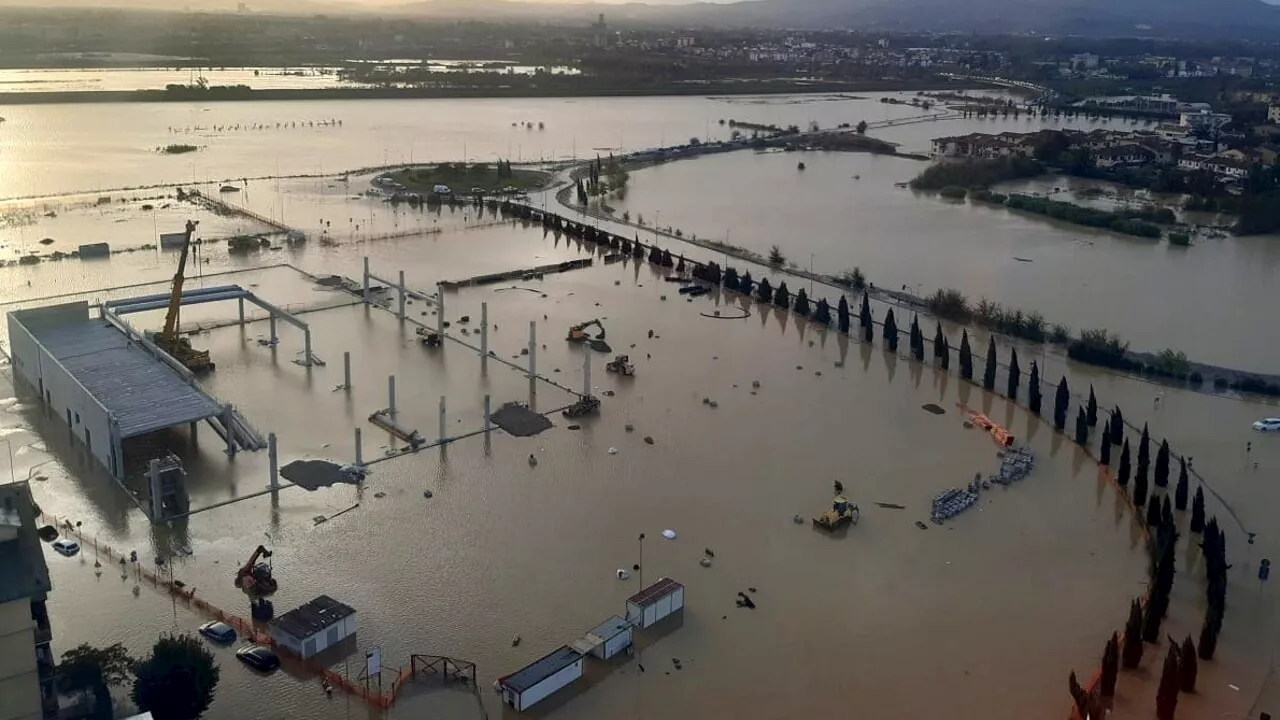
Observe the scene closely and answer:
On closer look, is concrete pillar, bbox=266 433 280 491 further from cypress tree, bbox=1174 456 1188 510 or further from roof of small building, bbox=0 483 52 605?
cypress tree, bbox=1174 456 1188 510

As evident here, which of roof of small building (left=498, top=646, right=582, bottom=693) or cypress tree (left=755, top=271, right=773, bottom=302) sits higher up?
cypress tree (left=755, top=271, right=773, bottom=302)

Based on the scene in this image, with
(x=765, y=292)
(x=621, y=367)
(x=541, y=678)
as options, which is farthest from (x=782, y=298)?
(x=541, y=678)

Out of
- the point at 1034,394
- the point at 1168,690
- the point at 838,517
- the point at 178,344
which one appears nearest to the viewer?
the point at 1168,690

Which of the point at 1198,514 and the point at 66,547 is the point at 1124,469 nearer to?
the point at 1198,514

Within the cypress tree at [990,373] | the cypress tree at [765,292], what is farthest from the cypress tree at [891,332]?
the cypress tree at [765,292]

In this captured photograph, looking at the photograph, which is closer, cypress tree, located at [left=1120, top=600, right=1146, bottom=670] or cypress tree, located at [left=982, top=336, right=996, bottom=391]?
cypress tree, located at [left=1120, top=600, right=1146, bottom=670]

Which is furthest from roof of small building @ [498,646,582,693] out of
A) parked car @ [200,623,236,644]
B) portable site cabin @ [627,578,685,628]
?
parked car @ [200,623,236,644]

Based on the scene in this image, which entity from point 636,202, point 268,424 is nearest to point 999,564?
point 268,424
